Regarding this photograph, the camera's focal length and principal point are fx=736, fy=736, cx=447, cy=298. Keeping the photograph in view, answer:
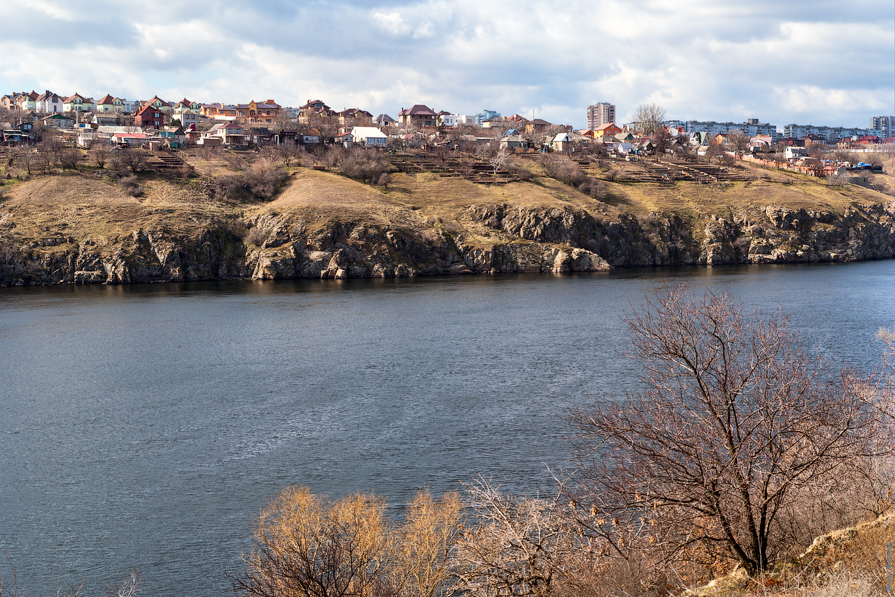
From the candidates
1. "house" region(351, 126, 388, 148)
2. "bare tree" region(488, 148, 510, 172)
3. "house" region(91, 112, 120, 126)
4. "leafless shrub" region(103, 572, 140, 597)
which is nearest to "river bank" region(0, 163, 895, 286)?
"bare tree" region(488, 148, 510, 172)

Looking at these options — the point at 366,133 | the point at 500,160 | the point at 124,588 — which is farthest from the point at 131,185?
the point at 124,588

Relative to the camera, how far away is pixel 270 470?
33938 millimetres

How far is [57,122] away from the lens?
18175 cm

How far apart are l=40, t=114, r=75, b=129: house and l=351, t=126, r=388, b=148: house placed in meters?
72.5

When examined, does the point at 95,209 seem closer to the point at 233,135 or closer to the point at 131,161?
the point at 131,161

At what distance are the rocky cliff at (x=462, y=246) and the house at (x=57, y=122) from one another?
8262 cm

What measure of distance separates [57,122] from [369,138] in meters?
81.2

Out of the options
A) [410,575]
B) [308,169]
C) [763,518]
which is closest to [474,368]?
[410,575]

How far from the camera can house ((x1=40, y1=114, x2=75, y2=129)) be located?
178413mm

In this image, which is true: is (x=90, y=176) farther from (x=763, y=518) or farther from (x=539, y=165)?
(x=763, y=518)

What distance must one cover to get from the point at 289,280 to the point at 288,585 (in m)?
92.1

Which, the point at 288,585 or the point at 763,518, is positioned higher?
the point at 763,518

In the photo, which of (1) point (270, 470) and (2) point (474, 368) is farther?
(2) point (474, 368)

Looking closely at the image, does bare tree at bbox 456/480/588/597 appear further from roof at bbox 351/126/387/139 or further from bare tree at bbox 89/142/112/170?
roof at bbox 351/126/387/139
